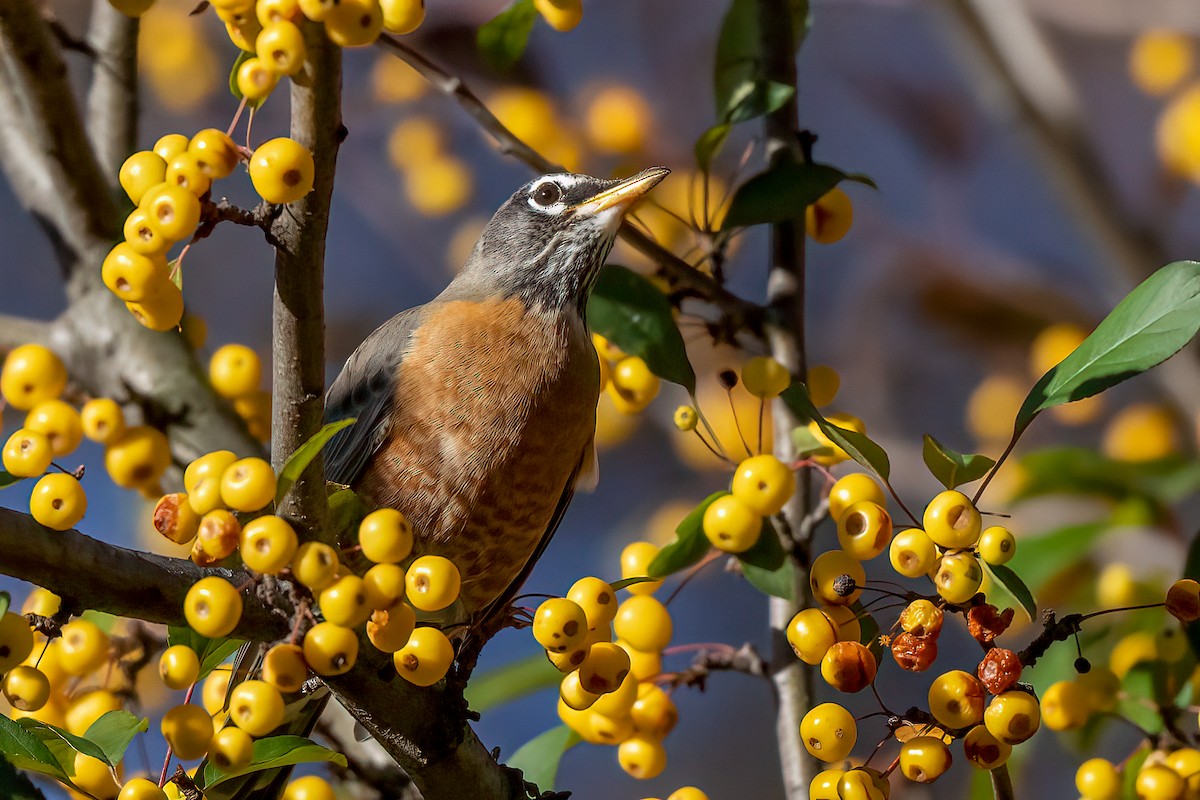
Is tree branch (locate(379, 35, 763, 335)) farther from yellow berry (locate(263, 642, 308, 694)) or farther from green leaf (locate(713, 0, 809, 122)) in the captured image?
yellow berry (locate(263, 642, 308, 694))

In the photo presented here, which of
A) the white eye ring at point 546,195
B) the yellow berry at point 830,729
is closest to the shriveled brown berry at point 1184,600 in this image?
the yellow berry at point 830,729

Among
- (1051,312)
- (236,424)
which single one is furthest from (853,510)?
(1051,312)

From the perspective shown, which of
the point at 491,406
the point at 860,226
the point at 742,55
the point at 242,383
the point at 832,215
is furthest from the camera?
the point at 860,226

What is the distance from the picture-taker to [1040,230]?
600 centimetres

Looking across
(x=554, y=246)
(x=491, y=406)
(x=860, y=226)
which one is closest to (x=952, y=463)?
(x=491, y=406)

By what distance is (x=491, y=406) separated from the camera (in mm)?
2189

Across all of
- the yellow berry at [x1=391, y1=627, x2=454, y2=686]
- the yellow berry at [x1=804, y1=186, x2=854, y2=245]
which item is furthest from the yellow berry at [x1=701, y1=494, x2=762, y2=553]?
the yellow berry at [x1=804, y1=186, x2=854, y2=245]

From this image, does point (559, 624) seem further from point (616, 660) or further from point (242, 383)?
point (242, 383)

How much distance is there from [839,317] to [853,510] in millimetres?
4053

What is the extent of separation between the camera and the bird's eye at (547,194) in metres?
2.63

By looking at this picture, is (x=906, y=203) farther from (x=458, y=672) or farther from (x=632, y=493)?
(x=458, y=672)

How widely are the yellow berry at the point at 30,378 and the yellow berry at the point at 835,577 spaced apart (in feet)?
3.91

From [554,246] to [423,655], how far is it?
1470 millimetres

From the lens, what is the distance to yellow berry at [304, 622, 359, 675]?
3.73 ft
